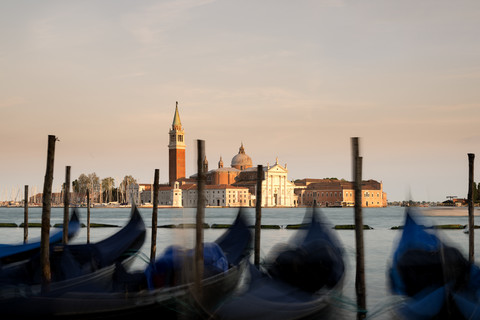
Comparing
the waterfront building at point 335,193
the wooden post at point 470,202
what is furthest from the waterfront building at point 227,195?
the wooden post at point 470,202

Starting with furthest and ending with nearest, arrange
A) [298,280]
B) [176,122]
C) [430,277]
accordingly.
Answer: [176,122] → [298,280] → [430,277]

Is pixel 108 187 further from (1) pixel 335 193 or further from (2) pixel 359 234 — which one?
(2) pixel 359 234

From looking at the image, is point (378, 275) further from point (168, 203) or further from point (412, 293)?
point (168, 203)

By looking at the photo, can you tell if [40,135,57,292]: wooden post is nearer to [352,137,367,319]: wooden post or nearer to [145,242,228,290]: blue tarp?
[145,242,228,290]: blue tarp

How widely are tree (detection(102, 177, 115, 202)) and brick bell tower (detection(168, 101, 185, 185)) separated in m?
15.8

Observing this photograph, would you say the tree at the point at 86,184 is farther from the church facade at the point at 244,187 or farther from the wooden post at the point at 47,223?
the wooden post at the point at 47,223

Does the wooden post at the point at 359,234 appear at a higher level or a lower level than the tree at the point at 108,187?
lower

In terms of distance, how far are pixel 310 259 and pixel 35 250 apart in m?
4.30

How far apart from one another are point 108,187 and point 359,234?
9666cm

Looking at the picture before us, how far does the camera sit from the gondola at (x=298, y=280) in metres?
6.13

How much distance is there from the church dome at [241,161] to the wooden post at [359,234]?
85.9 metres

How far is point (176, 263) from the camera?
7.23 metres

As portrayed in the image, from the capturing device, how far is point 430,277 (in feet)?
25.7

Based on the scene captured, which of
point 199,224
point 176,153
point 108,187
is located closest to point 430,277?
point 199,224
